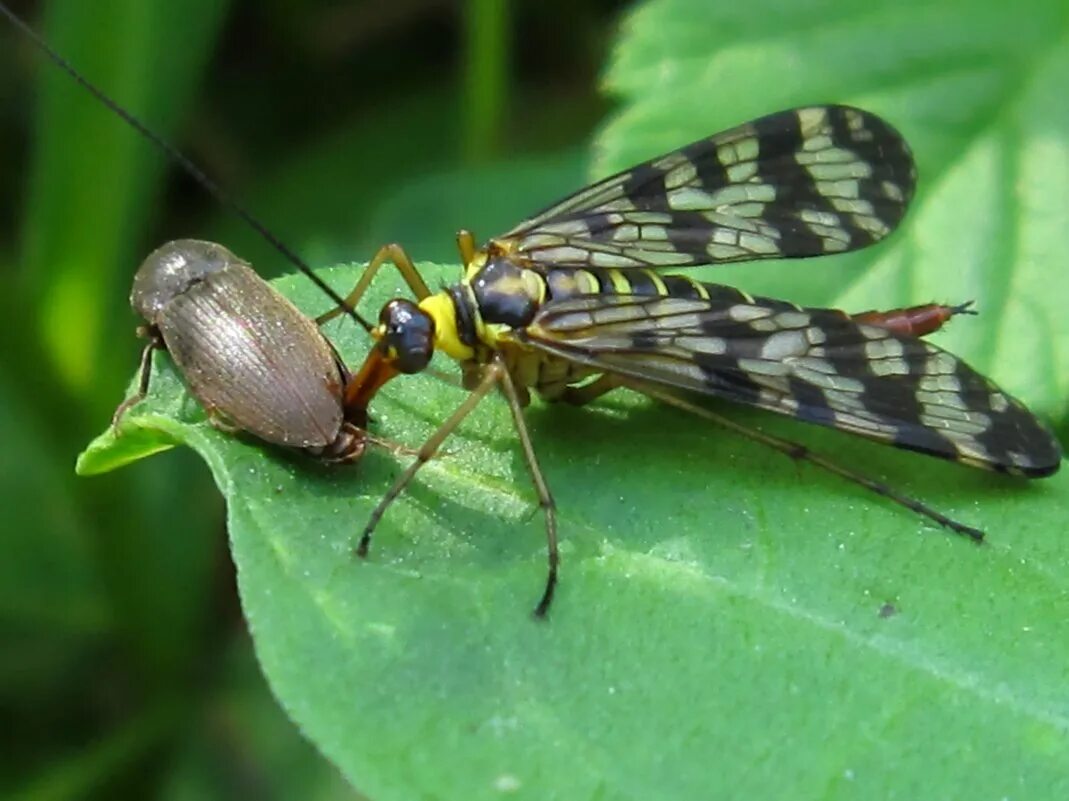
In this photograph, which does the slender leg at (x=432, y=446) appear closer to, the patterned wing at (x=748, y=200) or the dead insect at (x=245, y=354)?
the dead insect at (x=245, y=354)

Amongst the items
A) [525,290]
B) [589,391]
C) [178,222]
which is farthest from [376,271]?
[178,222]

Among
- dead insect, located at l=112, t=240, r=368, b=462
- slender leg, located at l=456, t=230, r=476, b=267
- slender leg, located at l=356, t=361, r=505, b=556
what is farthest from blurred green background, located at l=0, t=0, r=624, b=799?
slender leg, located at l=356, t=361, r=505, b=556

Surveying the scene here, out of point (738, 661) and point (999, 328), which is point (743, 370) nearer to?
point (738, 661)

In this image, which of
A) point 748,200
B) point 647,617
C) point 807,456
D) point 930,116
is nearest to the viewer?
point 647,617

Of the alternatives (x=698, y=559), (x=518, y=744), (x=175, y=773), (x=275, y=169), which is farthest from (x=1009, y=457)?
(x=275, y=169)

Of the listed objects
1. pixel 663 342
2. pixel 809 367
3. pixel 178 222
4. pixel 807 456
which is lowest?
pixel 178 222

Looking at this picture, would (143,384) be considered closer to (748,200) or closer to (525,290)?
(525,290)
